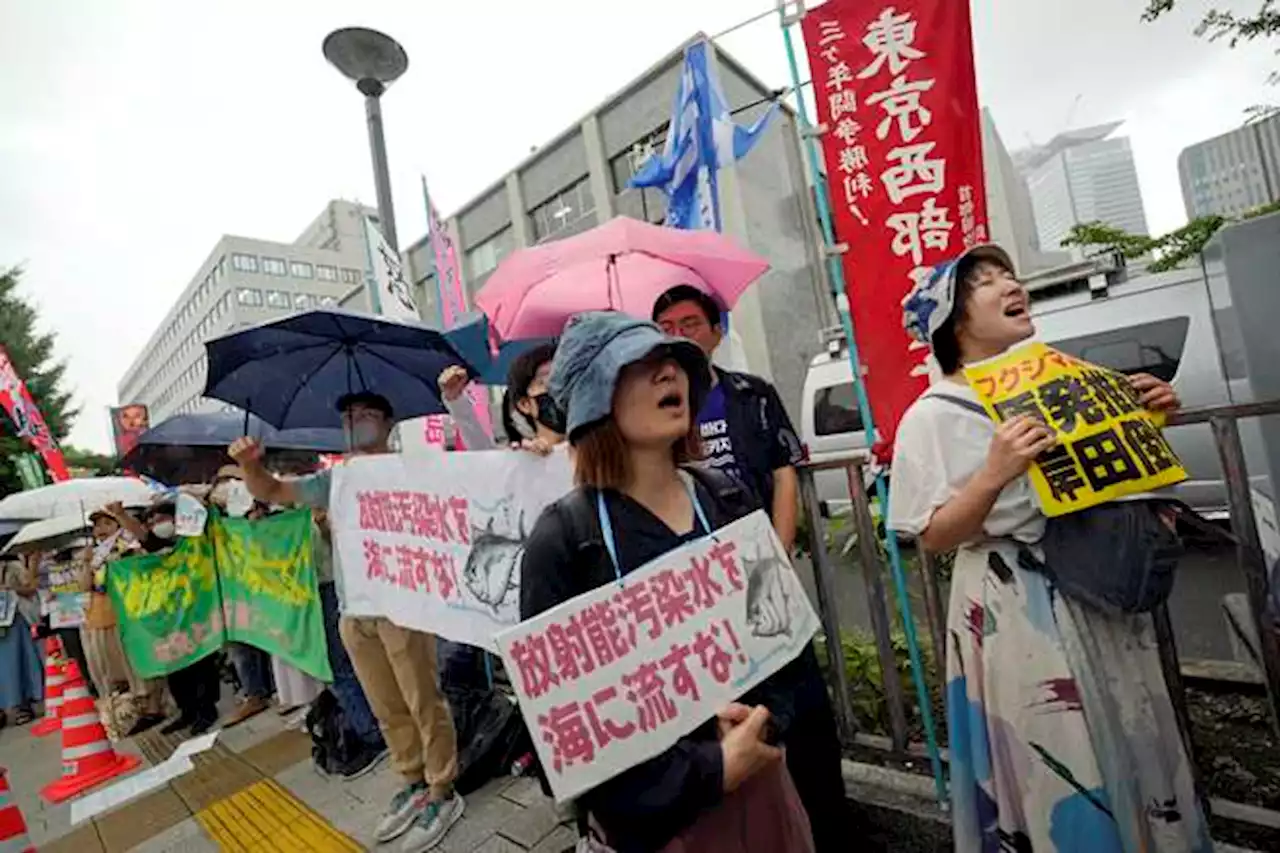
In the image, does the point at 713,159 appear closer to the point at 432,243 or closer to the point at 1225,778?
the point at 432,243

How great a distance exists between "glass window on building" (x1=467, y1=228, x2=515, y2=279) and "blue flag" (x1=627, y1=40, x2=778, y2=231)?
17073 millimetres

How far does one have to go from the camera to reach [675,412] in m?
1.43

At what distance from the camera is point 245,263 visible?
186ft

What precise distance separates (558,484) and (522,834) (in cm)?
164

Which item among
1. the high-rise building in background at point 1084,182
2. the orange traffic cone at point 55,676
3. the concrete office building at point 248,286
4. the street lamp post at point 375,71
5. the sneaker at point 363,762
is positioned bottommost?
the sneaker at point 363,762

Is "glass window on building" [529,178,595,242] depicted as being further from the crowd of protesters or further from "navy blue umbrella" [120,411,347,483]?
the crowd of protesters

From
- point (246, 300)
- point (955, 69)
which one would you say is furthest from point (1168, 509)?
point (246, 300)

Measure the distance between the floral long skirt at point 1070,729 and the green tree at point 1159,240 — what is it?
27.0 ft

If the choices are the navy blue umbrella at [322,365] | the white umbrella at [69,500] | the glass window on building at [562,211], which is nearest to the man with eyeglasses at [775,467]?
the navy blue umbrella at [322,365]

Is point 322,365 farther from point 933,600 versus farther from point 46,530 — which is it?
point 46,530

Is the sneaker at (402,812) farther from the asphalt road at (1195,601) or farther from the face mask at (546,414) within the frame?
the asphalt road at (1195,601)

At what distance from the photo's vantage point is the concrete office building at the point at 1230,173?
1298 cm

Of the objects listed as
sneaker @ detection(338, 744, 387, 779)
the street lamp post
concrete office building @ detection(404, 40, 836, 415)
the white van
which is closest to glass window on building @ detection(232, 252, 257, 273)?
concrete office building @ detection(404, 40, 836, 415)

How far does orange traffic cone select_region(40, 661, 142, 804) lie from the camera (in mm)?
4910
